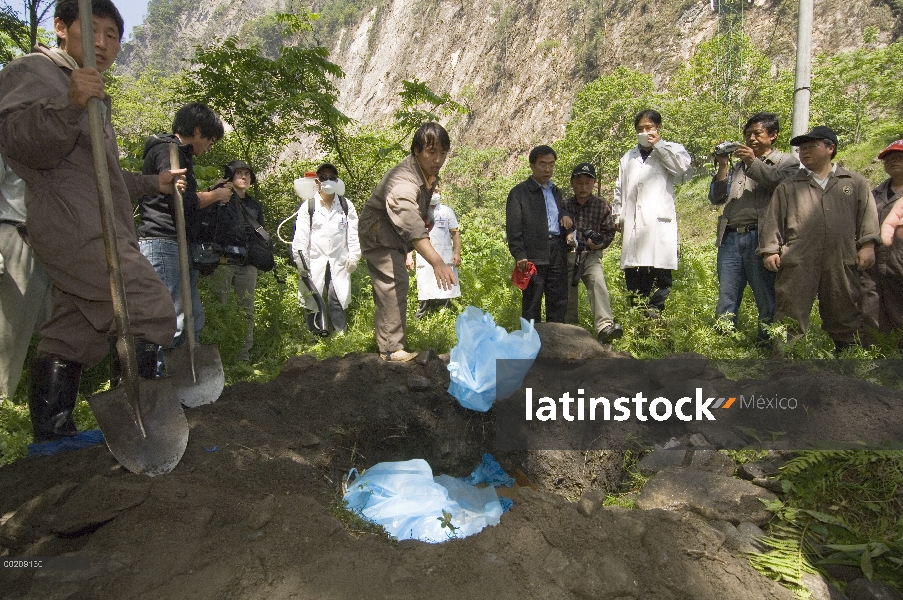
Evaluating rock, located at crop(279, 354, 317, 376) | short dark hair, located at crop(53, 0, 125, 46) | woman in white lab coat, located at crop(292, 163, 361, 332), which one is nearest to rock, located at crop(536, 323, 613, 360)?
rock, located at crop(279, 354, 317, 376)

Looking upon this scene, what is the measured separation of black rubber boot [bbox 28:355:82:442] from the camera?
2607 mm

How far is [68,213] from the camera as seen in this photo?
2.56m

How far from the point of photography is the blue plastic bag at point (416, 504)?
2.69 metres

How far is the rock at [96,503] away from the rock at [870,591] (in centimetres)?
263

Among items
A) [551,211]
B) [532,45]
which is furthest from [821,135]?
[532,45]

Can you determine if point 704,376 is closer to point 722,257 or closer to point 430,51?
point 722,257

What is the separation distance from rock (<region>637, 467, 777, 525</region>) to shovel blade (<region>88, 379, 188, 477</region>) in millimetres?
2114

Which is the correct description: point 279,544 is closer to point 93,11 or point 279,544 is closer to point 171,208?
point 93,11

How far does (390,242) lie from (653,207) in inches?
91.9

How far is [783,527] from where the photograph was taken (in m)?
2.42

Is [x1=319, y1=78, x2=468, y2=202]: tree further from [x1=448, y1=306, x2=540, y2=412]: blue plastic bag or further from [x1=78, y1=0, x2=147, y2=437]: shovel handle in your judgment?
[x1=78, y1=0, x2=147, y2=437]: shovel handle

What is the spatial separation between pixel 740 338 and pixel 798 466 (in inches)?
86.5

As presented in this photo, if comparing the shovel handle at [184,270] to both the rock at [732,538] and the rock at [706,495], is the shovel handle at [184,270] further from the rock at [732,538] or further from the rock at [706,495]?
the rock at [732,538]

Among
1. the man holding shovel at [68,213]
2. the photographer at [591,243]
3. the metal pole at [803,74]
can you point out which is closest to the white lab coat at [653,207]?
the photographer at [591,243]
